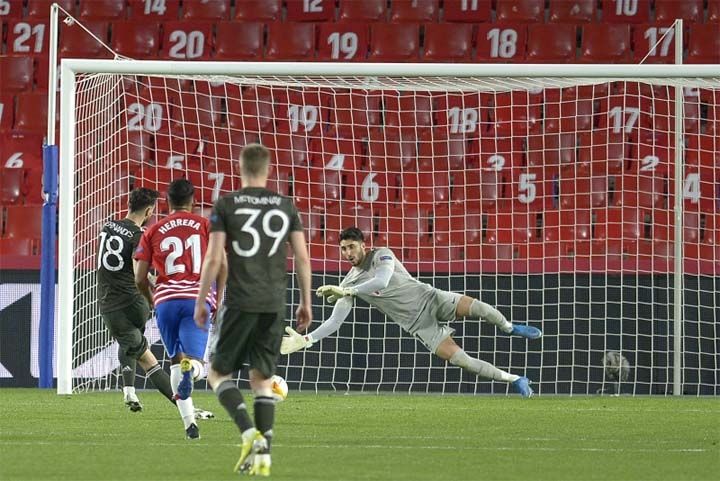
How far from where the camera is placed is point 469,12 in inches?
630

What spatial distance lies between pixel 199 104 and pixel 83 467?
967cm

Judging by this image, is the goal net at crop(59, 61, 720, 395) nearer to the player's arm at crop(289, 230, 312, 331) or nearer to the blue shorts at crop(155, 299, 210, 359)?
the blue shorts at crop(155, 299, 210, 359)

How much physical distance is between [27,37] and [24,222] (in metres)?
3.01

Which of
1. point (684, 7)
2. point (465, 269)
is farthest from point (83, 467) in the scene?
point (684, 7)

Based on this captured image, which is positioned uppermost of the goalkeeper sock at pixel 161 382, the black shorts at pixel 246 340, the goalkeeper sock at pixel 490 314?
the black shorts at pixel 246 340

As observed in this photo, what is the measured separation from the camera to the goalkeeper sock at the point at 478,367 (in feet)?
37.4

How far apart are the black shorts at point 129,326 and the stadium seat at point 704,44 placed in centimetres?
827

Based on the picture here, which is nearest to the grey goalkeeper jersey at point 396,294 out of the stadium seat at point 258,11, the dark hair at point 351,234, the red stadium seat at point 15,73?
the dark hair at point 351,234

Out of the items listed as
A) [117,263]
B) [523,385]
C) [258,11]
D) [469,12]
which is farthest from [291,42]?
[117,263]

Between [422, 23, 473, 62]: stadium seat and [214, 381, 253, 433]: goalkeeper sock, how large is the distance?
9985 millimetres

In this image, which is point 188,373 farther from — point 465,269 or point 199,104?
point 199,104

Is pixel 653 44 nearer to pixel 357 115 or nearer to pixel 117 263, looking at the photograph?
pixel 357 115

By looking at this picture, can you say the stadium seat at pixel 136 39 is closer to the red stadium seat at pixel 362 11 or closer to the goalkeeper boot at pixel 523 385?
the red stadium seat at pixel 362 11

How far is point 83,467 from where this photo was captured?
5875 millimetres
